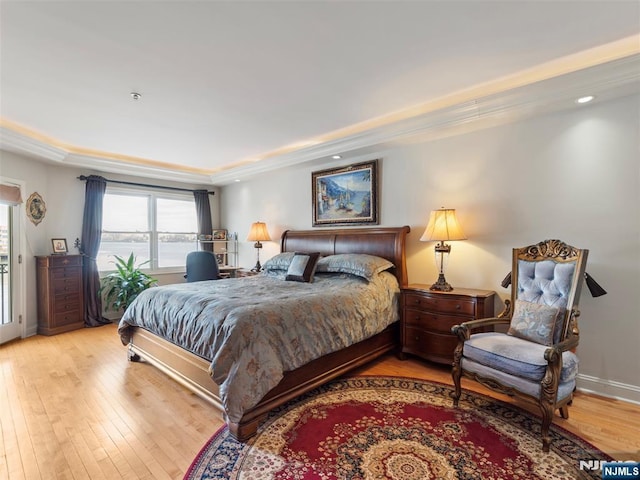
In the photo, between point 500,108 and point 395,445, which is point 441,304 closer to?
point 395,445

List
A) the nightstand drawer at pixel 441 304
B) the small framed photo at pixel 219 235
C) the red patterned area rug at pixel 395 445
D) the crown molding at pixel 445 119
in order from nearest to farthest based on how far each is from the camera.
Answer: the red patterned area rug at pixel 395 445 < the crown molding at pixel 445 119 < the nightstand drawer at pixel 441 304 < the small framed photo at pixel 219 235

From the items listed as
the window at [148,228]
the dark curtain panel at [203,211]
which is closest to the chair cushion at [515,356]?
the dark curtain panel at [203,211]

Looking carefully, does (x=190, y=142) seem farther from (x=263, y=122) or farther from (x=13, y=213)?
(x=13, y=213)

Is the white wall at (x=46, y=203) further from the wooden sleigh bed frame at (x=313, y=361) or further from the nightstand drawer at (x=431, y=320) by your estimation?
the nightstand drawer at (x=431, y=320)

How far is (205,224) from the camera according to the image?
6344mm

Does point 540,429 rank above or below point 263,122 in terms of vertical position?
below

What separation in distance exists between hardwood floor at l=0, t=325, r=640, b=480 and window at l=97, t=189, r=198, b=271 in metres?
2.33

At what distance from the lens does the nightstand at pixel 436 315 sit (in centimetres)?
296

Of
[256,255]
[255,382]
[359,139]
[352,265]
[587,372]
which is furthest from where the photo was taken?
[256,255]

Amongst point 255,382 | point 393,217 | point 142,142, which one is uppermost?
point 142,142

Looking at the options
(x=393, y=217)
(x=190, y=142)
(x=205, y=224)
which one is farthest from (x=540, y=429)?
(x=205, y=224)

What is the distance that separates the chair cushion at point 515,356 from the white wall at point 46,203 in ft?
18.1

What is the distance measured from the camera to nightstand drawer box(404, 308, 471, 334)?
9.98 feet

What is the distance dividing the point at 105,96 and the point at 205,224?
3612 millimetres
